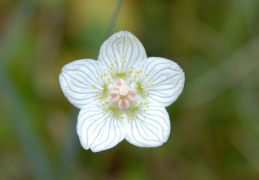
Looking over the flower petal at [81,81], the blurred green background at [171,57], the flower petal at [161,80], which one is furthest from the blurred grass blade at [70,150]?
the blurred green background at [171,57]

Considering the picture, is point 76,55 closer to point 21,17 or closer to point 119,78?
point 21,17

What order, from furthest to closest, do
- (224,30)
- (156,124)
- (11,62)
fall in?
1. (224,30)
2. (11,62)
3. (156,124)

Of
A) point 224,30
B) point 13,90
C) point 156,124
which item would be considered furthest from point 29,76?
point 224,30

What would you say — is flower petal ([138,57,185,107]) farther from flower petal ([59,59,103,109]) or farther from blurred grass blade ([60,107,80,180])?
blurred grass blade ([60,107,80,180])

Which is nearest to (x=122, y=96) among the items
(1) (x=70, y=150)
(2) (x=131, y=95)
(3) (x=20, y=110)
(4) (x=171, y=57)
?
(2) (x=131, y=95)

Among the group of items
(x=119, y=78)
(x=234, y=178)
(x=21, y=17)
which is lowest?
(x=234, y=178)
